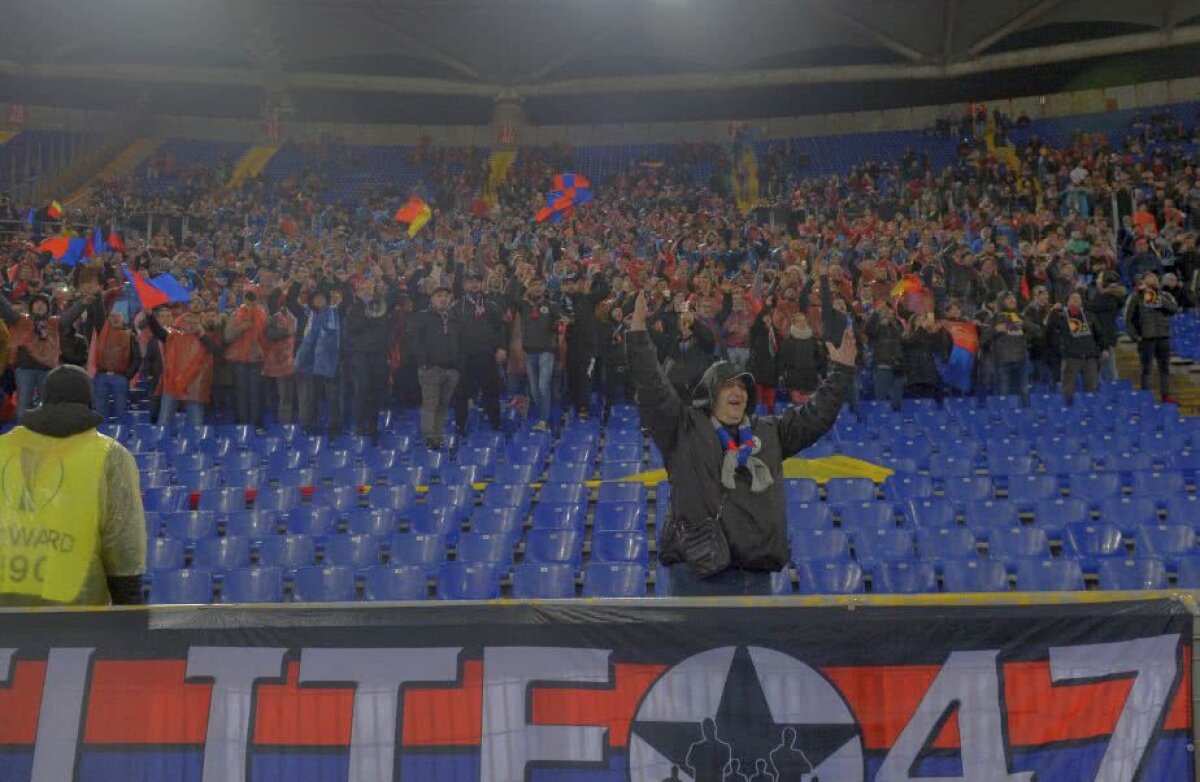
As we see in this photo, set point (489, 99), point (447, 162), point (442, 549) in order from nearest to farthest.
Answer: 1. point (442, 549)
2. point (447, 162)
3. point (489, 99)

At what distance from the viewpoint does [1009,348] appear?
13.8 meters

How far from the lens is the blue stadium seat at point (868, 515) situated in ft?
30.9

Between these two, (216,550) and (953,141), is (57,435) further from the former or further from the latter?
(953,141)

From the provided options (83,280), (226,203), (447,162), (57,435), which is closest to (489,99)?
(447,162)

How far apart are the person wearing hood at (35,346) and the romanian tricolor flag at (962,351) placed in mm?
8914

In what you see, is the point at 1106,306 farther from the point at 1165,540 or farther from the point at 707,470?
the point at 707,470

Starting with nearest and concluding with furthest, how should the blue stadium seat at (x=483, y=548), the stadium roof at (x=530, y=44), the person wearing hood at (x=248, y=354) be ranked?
the blue stadium seat at (x=483, y=548) < the person wearing hood at (x=248, y=354) < the stadium roof at (x=530, y=44)

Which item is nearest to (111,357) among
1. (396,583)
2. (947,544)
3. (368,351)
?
(368,351)

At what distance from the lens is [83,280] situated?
15.2 m

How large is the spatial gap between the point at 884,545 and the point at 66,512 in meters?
5.69

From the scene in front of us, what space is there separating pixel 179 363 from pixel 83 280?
113 inches

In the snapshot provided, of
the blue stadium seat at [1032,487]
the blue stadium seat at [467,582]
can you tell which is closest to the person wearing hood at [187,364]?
the blue stadium seat at [467,582]

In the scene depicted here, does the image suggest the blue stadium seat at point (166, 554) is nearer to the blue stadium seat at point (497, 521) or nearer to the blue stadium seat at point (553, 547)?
the blue stadium seat at point (497, 521)

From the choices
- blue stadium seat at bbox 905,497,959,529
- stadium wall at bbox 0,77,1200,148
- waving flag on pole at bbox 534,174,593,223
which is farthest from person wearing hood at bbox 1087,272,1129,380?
stadium wall at bbox 0,77,1200,148
